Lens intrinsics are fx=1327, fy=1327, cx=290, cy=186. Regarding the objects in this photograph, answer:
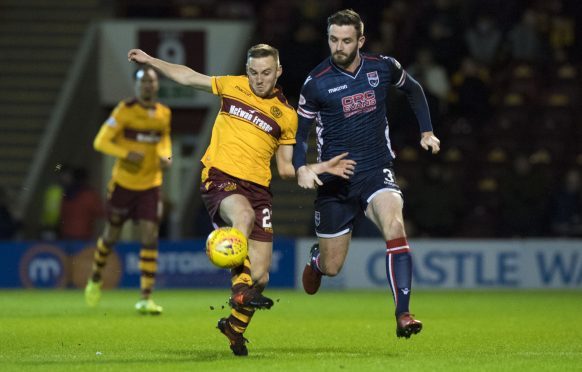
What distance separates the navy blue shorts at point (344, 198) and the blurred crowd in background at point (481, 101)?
9.69 metres

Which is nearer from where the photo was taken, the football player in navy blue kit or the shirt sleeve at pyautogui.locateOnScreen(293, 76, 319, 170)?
the football player in navy blue kit

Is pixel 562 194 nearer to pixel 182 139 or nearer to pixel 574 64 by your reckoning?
pixel 574 64

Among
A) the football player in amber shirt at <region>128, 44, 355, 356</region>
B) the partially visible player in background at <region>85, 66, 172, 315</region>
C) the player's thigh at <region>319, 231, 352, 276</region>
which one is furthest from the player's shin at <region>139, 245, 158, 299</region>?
the football player in amber shirt at <region>128, 44, 355, 356</region>

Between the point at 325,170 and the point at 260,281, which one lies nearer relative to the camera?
the point at 325,170

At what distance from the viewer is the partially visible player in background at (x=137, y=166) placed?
47.3ft

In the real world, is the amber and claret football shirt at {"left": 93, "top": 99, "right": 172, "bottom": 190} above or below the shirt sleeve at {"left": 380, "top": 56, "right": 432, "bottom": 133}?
below

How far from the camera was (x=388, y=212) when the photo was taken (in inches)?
376

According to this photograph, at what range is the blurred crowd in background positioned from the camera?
20.1 meters

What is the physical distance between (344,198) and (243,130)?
1.08 metres

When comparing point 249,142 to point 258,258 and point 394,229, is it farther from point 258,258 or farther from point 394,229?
point 394,229

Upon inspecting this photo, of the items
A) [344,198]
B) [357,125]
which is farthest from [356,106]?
[344,198]

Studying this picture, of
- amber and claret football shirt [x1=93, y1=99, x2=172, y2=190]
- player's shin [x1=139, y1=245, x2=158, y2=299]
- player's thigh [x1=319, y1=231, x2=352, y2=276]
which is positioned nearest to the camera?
player's thigh [x1=319, y1=231, x2=352, y2=276]

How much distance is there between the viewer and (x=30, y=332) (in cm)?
1147

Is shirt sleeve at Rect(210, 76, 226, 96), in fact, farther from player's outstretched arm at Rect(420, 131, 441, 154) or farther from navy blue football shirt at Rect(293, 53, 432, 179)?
player's outstretched arm at Rect(420, 131, 441, 154)
